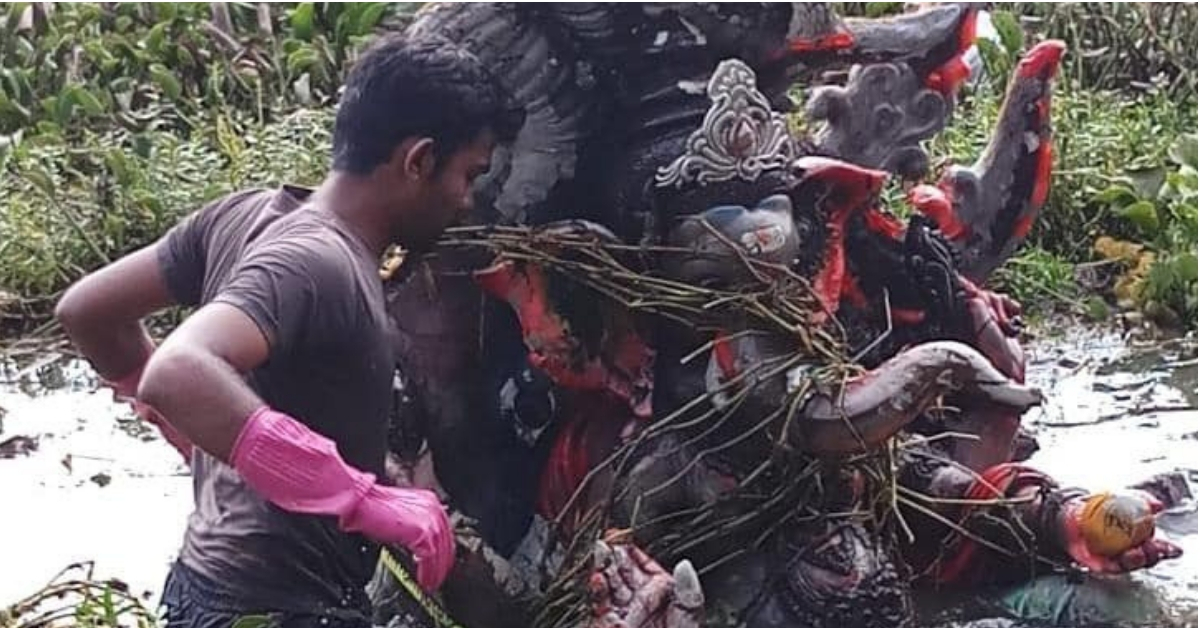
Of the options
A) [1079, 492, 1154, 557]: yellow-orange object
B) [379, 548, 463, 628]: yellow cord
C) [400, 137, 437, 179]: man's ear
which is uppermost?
[400, 137, 437, 179]: man's ear

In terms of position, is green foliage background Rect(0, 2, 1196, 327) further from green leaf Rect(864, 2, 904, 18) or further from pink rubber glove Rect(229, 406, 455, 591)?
pink rubber glove Rect(229, 406, 455, 591)

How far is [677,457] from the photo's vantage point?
403cm

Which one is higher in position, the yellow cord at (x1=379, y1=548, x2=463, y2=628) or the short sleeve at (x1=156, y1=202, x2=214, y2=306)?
the short sleeve at (x1=156, y1=202, x2=214, y2=306)

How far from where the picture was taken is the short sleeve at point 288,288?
2965mm

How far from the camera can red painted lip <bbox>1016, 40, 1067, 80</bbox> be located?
Result: 15.3ft

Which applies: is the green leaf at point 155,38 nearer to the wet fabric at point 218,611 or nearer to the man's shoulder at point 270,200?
the man's shoulder at point 270,200

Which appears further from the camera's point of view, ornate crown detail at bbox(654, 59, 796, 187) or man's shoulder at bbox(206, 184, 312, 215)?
ornate crown detail at bbox(654, 59, 796, 187)

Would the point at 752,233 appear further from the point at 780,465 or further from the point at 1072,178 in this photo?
the point at 1072,178

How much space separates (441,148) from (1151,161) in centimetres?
515

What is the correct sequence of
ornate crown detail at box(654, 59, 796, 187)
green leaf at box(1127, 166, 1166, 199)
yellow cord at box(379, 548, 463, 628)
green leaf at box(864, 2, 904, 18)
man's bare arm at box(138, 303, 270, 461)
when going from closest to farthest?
man's bare arm at box(138, 303, 270, 461) → yellow cord at box(379, 548, 463, 628) → ornate crown detail at box(654, 59, 796, 187) → green leaf at box(1127, 166, 1166, 199) → green leaf at box(864, 2, 904, 18)

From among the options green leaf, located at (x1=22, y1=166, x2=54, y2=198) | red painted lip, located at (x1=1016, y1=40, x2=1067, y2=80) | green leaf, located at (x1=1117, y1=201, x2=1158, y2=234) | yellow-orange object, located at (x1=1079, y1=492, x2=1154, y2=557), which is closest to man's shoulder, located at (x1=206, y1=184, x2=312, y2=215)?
yellow-orange object, located at (x1=1079, y1=492, x2=1154, y2=557)

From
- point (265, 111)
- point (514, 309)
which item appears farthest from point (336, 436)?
point (265, 111)

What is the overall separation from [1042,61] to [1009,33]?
14.4 ft

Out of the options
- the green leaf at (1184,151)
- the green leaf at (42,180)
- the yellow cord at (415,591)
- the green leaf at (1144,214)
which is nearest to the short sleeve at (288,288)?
the yellow cord at (415,591)
